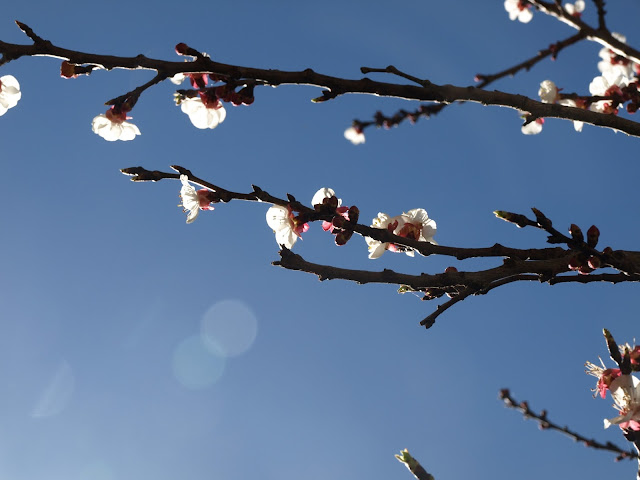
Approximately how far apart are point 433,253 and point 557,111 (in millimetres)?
932

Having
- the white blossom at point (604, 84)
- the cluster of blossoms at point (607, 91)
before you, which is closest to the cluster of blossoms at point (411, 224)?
the cluster of blossoms at point (607, 91)

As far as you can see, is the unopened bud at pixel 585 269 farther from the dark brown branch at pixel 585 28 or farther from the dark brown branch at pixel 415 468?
the dark brown branch at pixel 585 28

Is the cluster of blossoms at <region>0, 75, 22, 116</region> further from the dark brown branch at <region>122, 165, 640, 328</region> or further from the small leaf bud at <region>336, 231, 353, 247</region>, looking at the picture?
the small leaf bud at <region>336, 231, 353, 247</region>

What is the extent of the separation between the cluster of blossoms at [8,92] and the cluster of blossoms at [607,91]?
3.28 metres

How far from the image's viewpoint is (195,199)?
267 centimetres

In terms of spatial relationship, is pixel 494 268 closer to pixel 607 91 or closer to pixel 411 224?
pixel 411 224

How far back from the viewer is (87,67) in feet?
7.39

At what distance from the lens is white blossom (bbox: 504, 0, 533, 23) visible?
508 centimetres

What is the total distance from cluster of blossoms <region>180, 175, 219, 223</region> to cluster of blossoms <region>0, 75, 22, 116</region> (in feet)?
3.50

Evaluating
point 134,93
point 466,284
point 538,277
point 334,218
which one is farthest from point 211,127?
point 538,277

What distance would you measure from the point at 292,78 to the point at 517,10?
4.11 m

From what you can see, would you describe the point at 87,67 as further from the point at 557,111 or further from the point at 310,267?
the point at 557,111

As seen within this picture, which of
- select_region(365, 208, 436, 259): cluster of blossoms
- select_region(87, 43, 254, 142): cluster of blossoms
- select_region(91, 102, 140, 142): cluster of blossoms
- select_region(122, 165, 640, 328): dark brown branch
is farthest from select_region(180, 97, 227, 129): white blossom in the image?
A: select_region(365, 208, 436, 259): cluster of blossoms

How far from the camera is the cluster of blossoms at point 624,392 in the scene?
211 centimetres
